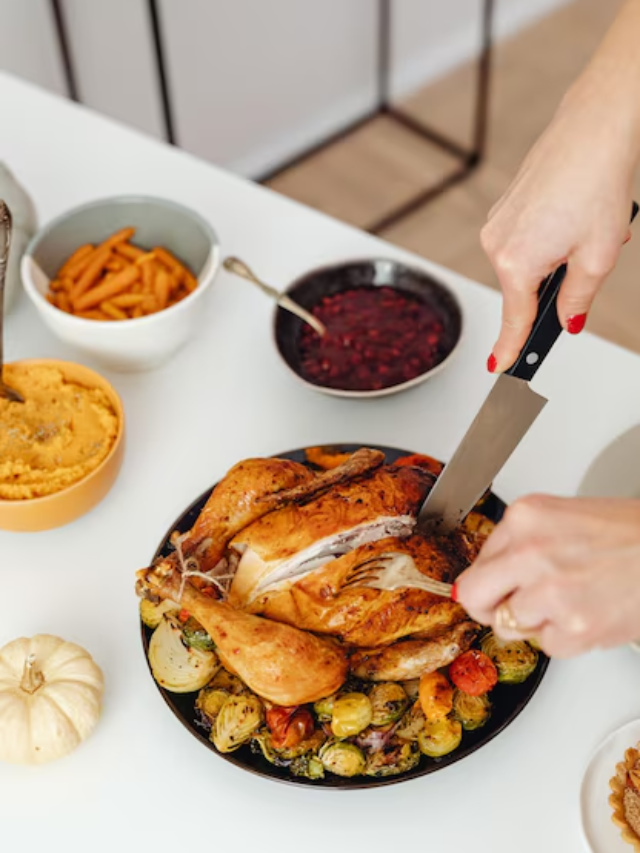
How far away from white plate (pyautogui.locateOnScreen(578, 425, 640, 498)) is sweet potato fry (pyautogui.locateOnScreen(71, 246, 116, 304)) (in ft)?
2.29

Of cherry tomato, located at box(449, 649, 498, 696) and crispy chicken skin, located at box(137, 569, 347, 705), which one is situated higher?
crispy chicken skin, located at box(137, 569, 347, 705)

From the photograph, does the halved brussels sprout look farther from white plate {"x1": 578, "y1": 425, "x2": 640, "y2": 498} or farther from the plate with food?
white plate {"x1": 578, "y1": 425, "x2": 640, "y2": 498}

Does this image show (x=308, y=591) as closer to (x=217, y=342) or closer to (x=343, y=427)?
(x=343, y=427)

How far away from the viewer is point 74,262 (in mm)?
1354

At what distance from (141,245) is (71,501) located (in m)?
0.46

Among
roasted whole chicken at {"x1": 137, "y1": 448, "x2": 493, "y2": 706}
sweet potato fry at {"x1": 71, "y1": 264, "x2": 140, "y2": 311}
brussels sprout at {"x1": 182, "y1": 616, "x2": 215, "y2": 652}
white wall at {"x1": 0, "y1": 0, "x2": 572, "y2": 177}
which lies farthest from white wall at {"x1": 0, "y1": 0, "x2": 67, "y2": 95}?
brussels sprout at {"x1": 182, "y1": 616, "x2": 215, "y2": 652}

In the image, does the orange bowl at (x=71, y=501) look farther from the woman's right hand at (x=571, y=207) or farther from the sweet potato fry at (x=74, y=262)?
the woman's right hand at (x=571, y=207)

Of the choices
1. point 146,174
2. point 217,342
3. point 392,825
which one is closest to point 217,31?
point 146,174

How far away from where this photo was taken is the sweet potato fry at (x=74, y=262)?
1340 millimetres

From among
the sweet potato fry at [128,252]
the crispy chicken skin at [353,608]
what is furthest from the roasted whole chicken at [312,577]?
the sweet potato fry at [128,252]

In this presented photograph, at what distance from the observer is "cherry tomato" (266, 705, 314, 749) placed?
89 cm

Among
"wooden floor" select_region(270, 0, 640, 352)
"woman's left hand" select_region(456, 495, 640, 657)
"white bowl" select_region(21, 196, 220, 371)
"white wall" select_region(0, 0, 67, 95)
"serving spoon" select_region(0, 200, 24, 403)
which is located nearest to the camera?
"woman's left hand" select_region(456, 495, 640, 657)

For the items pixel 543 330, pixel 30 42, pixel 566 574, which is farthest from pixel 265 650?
pixel 30 42

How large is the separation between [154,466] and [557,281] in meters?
0.57
